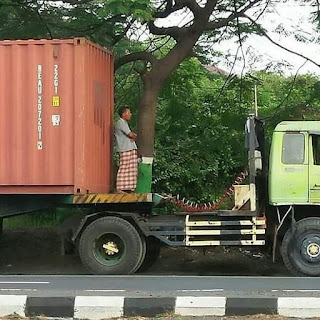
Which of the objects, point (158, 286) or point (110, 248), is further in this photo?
point (110, 248)

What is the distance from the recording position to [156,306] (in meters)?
7.38

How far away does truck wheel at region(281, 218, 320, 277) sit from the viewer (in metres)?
11.0

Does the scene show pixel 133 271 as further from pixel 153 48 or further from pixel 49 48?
pixel 153 48

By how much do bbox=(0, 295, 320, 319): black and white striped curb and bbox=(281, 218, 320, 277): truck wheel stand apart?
3.73m

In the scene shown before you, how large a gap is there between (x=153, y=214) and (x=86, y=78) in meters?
2.36

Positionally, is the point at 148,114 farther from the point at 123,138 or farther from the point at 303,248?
the point at 303,248

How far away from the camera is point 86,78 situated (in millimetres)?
11258

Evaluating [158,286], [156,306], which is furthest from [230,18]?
[156,306]

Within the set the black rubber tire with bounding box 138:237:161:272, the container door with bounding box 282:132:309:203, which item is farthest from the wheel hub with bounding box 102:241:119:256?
the container door with bounding box 282:132:309:203

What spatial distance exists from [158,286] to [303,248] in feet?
8.70

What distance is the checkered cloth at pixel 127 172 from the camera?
12.1 metres

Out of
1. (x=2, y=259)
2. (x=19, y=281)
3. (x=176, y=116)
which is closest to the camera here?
(x=19, y=281)

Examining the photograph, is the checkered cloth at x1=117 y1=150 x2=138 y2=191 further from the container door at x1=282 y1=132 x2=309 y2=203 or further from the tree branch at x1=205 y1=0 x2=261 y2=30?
the tree branch at x1=205 y1=0 x2=261 y2=30

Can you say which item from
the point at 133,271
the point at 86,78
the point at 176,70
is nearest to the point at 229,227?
the point at 133,271
